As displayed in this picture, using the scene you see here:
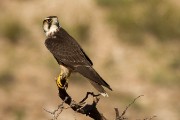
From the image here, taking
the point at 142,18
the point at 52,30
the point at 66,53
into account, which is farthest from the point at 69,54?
the point at 142,18

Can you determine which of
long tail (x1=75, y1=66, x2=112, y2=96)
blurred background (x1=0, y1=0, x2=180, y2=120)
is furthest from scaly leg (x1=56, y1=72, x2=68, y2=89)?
blurred background (x1=0, y1=0, x2=180, y2=120)

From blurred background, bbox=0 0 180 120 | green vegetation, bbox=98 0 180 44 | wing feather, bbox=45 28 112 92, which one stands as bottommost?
wing feather, bbox=45 28 112 92

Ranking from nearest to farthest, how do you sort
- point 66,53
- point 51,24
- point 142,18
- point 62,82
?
point 62,82
point 66,53
point 51,24
point 142,18

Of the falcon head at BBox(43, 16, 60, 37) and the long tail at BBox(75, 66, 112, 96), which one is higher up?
the falcon head at BBox(43, 16, 60, 37)

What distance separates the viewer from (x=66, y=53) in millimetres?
11922

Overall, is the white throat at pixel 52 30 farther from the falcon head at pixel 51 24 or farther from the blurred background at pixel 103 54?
the blurred background at pixel 103 54

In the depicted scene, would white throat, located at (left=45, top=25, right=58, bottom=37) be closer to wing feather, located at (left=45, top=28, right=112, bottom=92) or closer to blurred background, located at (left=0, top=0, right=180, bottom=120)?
wing feather, located at (left=45, top=28, right=112, bottom=92)

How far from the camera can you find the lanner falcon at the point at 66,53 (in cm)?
1153

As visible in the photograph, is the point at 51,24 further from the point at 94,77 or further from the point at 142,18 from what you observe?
the point at 142,18

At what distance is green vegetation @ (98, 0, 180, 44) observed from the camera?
25.8m

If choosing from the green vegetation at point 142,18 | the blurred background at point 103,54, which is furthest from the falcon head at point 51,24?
the green vegetation at point 142,18

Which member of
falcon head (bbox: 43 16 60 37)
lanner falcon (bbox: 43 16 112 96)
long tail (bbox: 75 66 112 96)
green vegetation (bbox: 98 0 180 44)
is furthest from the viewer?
green vegetation (bbox: 98 0 180 44)

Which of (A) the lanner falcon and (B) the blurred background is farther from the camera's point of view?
(B) the blurred background

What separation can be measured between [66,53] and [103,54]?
502 inches
